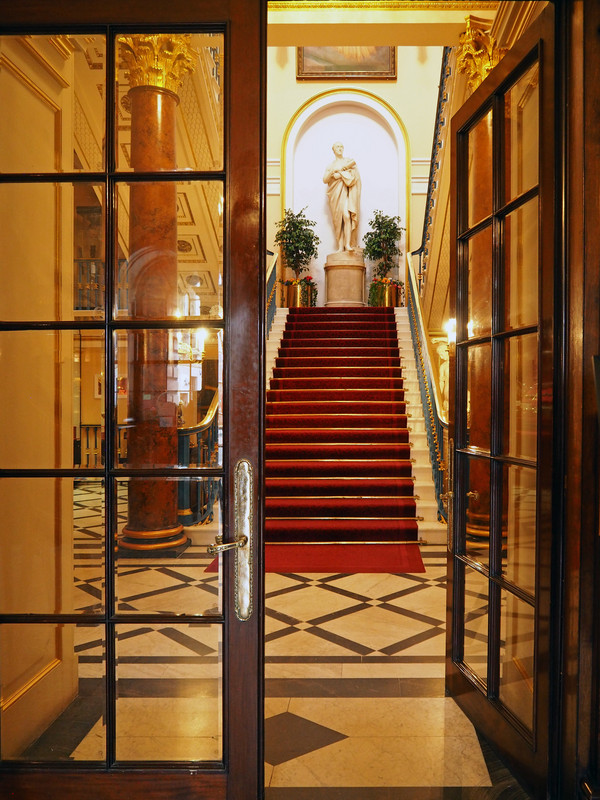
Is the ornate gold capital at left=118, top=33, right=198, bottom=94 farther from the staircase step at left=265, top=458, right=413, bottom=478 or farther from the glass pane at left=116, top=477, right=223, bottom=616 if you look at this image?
the staircase step at left=265, top=458, right=413, bottom=478

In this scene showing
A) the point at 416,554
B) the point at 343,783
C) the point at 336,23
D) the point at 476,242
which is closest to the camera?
the point at 343,783

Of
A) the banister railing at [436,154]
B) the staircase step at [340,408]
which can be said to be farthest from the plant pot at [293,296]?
the staircase step at [340,408]

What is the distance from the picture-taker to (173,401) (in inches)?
78.7

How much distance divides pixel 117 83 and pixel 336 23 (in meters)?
3.06

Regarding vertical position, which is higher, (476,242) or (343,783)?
(476,242)

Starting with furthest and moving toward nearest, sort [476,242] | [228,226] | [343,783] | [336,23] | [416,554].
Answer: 1. [416,554]
2. [336,23]
3. [476,242]
4. [343,783]
5. [228,226]

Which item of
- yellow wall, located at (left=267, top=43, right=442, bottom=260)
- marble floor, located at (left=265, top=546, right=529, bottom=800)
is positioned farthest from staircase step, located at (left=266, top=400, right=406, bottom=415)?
yellow wall, located at (left=267, top=43, right=442, bottom=260)

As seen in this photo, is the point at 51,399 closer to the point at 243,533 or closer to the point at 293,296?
the point at 243,533

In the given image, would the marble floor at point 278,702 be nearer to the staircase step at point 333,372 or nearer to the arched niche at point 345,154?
the staircase step at point 333,372

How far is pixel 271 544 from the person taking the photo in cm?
589

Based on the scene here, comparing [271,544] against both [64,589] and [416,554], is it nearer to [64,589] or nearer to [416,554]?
[416,554]

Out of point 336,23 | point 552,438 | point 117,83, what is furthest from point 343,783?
point 336,23

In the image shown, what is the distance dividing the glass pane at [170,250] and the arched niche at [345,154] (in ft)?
36.6

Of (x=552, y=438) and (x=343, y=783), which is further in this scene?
(x=343, y=783)
